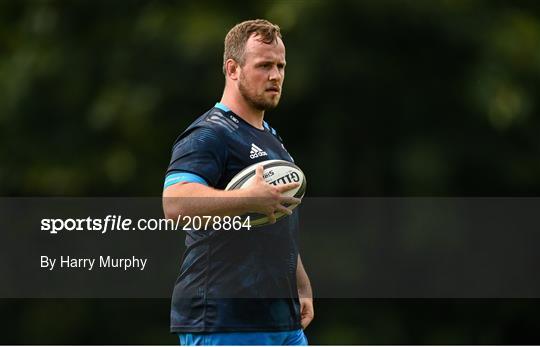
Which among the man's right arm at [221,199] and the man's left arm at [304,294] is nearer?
the man's right arm at [221,199]

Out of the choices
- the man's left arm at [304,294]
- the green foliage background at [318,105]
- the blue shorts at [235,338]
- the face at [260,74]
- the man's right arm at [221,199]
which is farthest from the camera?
the green foliage background at [318,105]

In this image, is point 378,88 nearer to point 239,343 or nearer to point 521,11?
point 521,11

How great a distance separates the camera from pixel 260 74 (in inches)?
212

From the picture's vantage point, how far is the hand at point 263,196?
16.5ft

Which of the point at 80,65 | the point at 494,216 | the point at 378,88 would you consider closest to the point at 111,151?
the point at 80,65

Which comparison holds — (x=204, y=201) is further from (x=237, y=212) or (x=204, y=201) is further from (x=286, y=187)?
(x=286, y=187)

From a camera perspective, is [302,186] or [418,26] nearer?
[302,186]

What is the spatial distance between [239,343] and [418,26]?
8519mm

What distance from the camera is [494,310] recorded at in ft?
46.9

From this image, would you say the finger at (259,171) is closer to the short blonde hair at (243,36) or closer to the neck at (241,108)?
the neck at (241,108)

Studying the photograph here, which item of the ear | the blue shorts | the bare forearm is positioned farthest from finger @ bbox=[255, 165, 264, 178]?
the blue shorts

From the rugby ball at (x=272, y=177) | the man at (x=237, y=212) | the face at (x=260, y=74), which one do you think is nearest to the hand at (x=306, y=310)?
the man at (x=237, y=212)

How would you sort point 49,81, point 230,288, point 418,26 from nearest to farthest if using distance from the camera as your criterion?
point 230,288
point 418,26
point 49,81

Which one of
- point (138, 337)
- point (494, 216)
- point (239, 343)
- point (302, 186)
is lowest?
point (239, 343)
